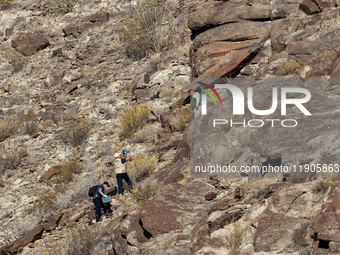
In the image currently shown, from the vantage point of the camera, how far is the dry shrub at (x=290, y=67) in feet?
30.1

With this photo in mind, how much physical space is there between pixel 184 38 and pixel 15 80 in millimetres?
9653

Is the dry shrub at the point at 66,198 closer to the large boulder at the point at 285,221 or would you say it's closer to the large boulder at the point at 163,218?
the large boulder at the point at 163,218

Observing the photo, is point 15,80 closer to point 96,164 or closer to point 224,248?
point 96,164

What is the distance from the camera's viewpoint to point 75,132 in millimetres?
14602

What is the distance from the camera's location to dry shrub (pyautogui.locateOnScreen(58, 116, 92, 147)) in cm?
1451

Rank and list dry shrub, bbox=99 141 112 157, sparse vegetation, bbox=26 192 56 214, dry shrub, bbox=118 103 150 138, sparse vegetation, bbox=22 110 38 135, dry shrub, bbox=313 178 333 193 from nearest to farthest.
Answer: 1. dry shrub, bbox=313 178 333 193
2. sparse vegetation, bbox=26 192 56 214
3. dry shrub, bbox=99 141 112 157
4. dry shrub, bbox=118 103 150 138
5. sparse vegetation, bbox=22 110 38 135

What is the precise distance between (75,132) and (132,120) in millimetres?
2696

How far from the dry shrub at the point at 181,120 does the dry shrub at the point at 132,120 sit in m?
1.85

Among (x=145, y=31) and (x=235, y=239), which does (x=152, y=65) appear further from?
(x=235, y=239)

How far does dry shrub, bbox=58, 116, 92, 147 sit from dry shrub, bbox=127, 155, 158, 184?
13.2 ft

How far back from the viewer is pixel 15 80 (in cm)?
1928

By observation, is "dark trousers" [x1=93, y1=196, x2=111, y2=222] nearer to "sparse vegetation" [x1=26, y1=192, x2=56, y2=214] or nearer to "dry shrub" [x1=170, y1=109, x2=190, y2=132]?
"sparse vegetation" [x1=26, y1=192, x2=56, y2=214]

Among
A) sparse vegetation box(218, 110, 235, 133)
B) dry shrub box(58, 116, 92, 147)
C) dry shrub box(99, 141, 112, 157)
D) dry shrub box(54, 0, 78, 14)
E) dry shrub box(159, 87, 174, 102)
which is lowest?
dry shrub box(99, 141, 112, 157)

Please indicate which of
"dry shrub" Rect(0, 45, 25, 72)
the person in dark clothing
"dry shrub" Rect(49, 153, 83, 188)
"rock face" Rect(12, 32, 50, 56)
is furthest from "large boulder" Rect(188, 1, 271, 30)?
"dry shrub" Rect(0, 45, 25, 72)
